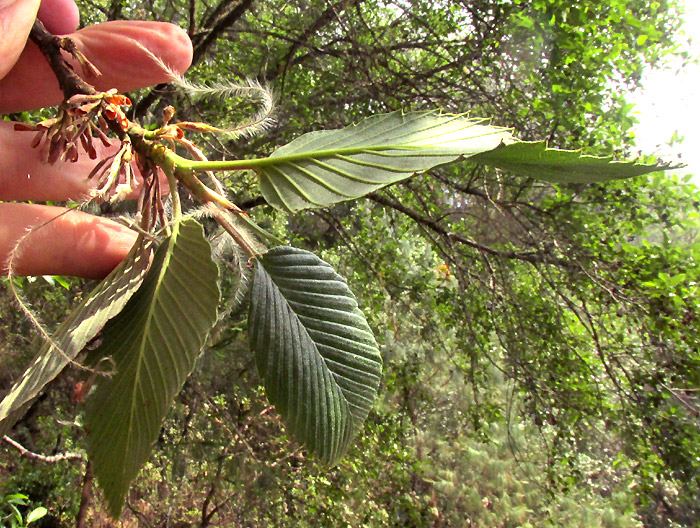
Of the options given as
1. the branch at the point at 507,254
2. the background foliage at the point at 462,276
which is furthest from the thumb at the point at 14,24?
the branch at the point at 507,254

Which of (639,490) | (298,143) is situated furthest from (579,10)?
(639,490)

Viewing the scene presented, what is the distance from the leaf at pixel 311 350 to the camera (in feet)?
1.56

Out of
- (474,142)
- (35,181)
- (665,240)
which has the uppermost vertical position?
(665,240)

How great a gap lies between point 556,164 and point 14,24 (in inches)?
26.1

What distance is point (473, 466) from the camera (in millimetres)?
4281

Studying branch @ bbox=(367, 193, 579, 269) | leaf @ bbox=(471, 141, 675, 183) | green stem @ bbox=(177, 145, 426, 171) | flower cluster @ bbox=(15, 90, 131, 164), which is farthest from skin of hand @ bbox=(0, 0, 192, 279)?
branch @ bbox=(367, 193, 579, 269)

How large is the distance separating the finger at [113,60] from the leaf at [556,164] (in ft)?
1.90

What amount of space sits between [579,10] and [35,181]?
4.72ft

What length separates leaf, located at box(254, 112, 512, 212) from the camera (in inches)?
17.1

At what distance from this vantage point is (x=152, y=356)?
1.36 feet

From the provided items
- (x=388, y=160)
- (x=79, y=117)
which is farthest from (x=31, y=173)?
(x=388, y=160)

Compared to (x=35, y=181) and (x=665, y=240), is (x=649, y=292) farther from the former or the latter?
(x=35, y=181)

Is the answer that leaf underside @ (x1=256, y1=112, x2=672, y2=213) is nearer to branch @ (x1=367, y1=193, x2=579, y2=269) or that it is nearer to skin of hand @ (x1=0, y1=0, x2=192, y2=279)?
skin of hand @ (x1=0, y1=0, x2=192, y2=279)

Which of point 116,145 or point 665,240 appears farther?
point 665,240
